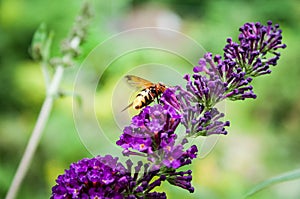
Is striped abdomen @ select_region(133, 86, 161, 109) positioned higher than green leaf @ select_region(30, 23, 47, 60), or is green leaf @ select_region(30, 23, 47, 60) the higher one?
green leaf @ select_region(30, 23, 47, 60)

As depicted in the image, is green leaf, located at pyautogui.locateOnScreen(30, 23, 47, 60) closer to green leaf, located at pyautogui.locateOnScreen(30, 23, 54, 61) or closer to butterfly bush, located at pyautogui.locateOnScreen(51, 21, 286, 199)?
green leaf, located at pyautogui.locateOnScreen(30, 23, 54, 61)

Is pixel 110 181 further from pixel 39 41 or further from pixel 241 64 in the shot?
pixel 39 41

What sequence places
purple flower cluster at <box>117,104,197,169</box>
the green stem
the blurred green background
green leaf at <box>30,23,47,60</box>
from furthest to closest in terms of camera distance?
the blurred green background → green leaf at <box>30,23,47,60</box> → the green stem → purple flower cluster at <box>117,104,197,169</box>

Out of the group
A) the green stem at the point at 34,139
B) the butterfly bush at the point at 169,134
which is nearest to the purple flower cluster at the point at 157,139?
the butterfly bush at the point at 169,134

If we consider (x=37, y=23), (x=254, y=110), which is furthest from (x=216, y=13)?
(x=37, y=23)

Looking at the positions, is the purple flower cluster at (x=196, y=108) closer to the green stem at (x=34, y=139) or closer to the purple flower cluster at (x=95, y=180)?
the purple flower cluster at (x=95, y=180)

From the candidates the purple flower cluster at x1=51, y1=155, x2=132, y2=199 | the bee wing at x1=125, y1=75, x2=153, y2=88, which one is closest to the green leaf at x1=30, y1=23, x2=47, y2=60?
the bee wing at x1=125, y1=75, x2=153, y2=88

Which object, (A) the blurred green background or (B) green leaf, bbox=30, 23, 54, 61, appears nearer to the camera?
(B) green leaf, bbox=30, 23, 54, 61

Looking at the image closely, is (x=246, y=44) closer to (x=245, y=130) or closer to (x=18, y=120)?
(x=18, y=120)
